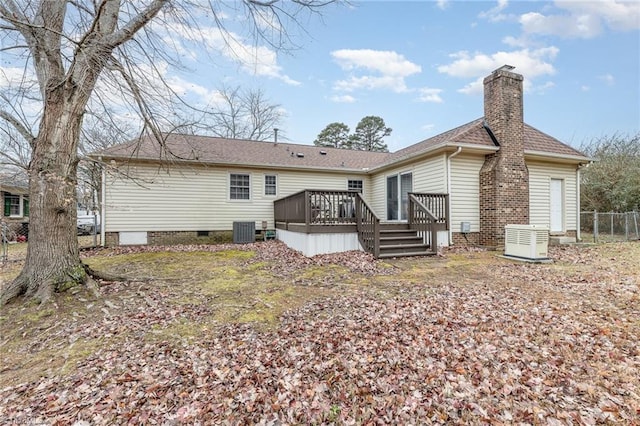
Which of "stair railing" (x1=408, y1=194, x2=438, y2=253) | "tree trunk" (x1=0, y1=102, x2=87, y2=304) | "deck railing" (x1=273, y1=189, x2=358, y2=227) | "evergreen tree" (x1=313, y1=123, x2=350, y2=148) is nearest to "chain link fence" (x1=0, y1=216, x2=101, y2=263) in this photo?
"tree trunk" (x1=0, y1=102, x2=87, y2=304)

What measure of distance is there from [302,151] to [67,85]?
10.6 metres

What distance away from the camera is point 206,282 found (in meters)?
5.49

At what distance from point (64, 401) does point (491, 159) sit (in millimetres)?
10756

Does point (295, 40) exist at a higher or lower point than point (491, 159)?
higher

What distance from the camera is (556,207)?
417 inches

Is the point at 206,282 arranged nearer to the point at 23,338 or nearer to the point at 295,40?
the point at 23,338

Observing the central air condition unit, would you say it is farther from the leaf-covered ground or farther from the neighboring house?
the neighboring house

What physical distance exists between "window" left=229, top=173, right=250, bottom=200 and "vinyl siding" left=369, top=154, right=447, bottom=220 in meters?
5.75

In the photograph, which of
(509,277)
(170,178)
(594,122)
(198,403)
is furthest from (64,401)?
(594,122)

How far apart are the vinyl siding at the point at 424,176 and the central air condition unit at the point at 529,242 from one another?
242 centimetres

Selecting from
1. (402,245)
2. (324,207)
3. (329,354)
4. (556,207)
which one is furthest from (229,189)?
(556,207)

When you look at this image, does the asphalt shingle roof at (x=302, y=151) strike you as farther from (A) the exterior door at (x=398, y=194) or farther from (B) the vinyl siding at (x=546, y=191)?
(A) the exterior door at (x=398, y=194)

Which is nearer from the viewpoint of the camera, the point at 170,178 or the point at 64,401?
the point at 64,401

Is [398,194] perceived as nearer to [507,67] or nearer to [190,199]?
[507,67]
